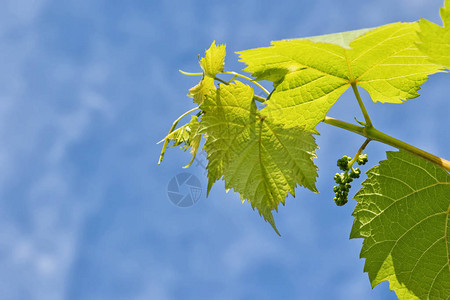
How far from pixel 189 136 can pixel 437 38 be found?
79 cm

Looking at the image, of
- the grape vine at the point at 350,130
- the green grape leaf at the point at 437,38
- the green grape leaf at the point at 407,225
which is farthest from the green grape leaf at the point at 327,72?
the green grape leaf at the point at 407,225

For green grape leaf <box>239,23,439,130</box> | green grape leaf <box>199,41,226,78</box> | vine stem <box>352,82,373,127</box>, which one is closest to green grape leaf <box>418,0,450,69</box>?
green grape leaf <box>239,23,439,130</box>

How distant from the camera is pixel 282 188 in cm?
137

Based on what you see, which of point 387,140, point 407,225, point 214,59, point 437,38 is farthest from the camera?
point 407,225

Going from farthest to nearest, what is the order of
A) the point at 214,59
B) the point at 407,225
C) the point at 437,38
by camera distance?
the point at 407,225 < the point at 214,59 < the point at 437,38

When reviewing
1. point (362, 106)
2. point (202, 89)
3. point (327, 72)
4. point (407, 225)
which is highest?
point (202, 89)

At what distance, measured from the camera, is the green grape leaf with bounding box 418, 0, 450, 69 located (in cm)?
99

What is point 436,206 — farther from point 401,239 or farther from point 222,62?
point 222,62

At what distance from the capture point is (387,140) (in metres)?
1.20

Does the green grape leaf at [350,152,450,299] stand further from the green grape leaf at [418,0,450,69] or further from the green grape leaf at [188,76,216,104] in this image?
the green grape leaf at [188,76,216,104]

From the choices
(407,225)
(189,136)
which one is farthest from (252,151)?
(407,225)

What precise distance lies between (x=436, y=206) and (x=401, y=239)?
17cm

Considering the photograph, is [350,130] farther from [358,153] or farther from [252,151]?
[252,151]

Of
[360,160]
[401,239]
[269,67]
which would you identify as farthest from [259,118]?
[401,239]
